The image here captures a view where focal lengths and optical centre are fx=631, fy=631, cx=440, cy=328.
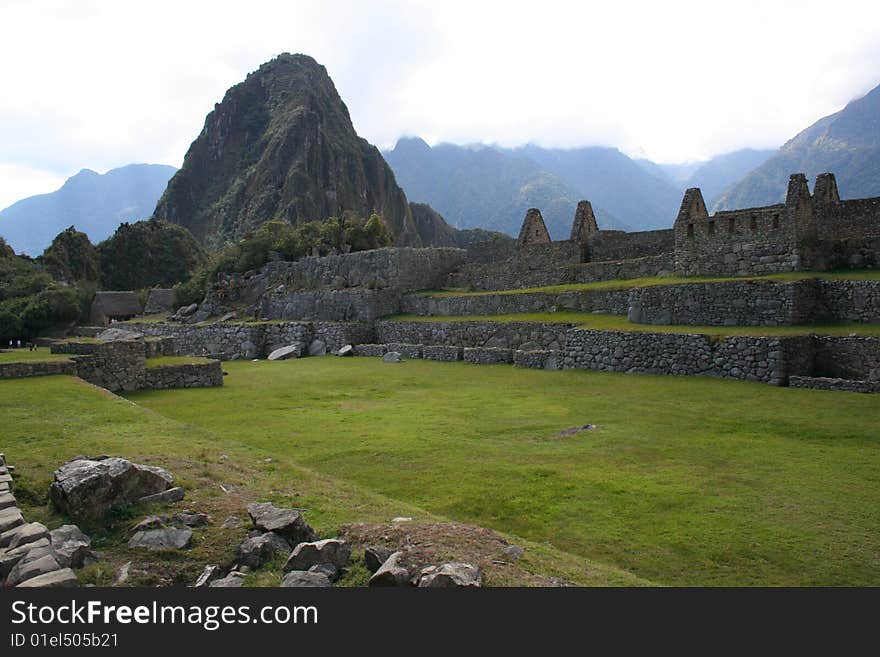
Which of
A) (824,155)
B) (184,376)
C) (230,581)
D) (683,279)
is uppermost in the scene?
(824,155)

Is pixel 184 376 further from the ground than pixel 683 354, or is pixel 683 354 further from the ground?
pixel 683 354

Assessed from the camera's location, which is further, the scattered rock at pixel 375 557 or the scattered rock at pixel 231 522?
the scattered rock at pixel 231 522

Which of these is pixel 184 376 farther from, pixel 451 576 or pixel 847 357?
pixel 847 357

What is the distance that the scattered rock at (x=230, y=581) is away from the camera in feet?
15.7


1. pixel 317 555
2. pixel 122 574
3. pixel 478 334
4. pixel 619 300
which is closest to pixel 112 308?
pixel 478 334

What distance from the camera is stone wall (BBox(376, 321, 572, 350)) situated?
2258cm

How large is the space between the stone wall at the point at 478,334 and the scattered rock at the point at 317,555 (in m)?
17.0

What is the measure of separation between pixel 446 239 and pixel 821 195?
361 feet

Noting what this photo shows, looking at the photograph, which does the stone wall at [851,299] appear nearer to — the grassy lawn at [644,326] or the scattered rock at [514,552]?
the grassy lawn at [644,326]

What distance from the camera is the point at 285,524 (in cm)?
557

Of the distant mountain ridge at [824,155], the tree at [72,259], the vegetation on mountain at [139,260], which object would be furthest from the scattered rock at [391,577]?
the vegetation on mountain at [139,260]

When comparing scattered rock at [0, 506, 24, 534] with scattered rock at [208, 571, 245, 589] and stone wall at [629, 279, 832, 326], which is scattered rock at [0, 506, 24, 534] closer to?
scattered rock at [208, 571, 245, 589]

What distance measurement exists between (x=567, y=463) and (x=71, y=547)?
615 centimetres

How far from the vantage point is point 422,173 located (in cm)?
17425
